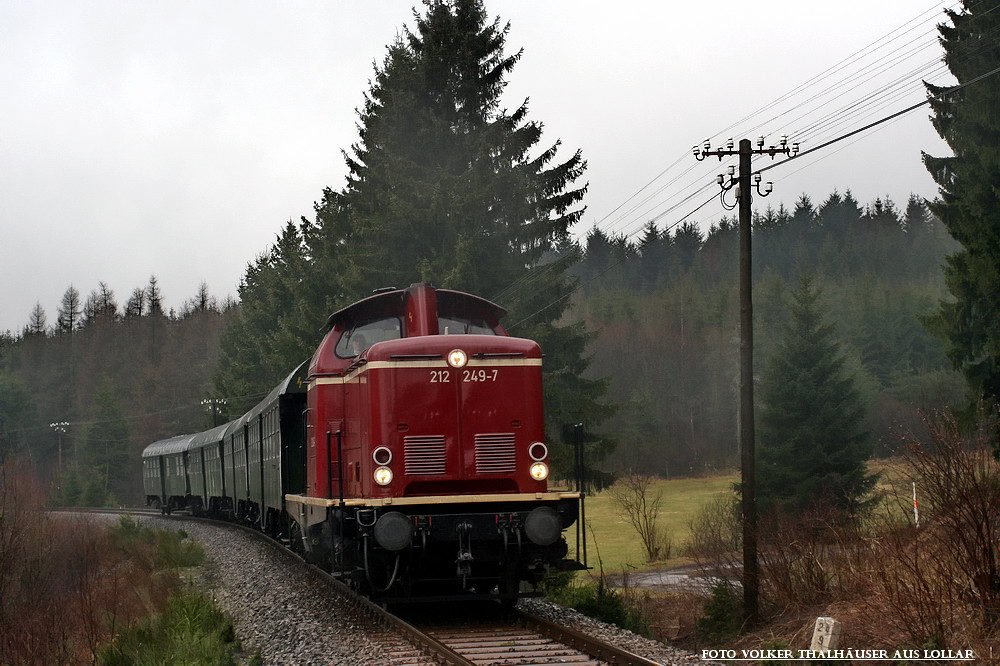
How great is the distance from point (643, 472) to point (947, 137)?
1671 inches

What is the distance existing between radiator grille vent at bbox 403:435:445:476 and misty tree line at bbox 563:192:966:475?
37.6 metres

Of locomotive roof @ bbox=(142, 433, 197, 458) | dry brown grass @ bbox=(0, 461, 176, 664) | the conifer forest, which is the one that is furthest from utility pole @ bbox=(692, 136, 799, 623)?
locomotive roof @ bbox=(142, 433, 197, 458)

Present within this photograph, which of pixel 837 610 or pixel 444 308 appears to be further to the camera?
pixel 444 308

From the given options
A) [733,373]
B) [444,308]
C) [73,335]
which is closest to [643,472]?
[733,373]

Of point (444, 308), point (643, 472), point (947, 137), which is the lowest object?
point (643, 472)

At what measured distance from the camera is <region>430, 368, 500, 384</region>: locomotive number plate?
1098 centimetres

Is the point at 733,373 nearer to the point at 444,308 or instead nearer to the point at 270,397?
the point at 270,397

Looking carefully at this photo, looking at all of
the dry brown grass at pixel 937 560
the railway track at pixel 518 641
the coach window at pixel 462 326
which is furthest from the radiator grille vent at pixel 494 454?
the dry brown grass at pixel 937 560

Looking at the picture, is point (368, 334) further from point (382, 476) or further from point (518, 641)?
point (518, 641)

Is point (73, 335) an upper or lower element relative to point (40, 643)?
upper

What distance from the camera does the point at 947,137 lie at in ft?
77.1

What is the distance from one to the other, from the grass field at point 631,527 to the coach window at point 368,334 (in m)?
5.64

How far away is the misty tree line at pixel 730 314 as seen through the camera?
59.8 metres

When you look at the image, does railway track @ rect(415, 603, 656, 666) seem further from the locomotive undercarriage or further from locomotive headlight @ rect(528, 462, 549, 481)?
locomotive headlight @ rect(528, 462, 549, 481)
